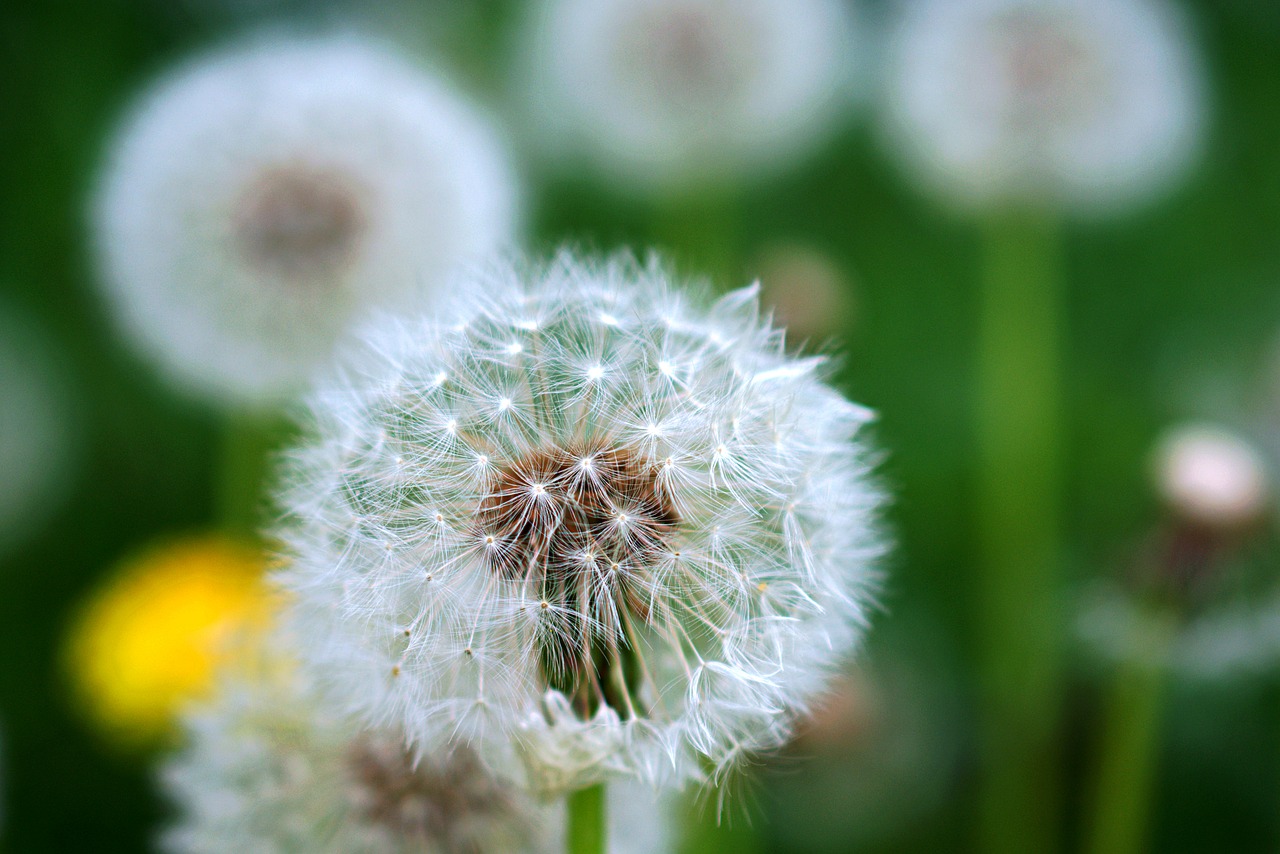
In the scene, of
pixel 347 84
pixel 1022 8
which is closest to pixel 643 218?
pixel 1022 8

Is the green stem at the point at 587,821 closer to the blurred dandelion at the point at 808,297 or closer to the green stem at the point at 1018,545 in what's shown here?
the blurred dandelion at the point at 808,297

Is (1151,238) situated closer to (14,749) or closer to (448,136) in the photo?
(448,136)

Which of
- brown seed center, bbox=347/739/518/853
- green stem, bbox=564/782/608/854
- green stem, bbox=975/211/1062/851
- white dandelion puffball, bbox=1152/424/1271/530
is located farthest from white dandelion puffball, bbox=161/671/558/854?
green stem, bbox=975/211/1062/851

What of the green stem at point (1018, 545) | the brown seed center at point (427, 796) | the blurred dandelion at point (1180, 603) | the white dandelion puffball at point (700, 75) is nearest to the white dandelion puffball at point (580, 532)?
the brown seed center at point (427, 796)

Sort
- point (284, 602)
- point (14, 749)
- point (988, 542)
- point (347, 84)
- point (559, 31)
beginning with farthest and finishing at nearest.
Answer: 1. point (559, 31)
2. point (988, 542)
3. point (14, 749)
4. point (347, 84)
5. point (284, 602)

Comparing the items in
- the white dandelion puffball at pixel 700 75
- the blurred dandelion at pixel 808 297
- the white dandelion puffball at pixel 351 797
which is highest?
the white dandelion puffball at pixel 700 75

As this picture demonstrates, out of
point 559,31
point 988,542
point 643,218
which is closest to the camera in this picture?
point 988,542

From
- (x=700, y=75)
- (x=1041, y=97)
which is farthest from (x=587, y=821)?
(x=1041, y=97)
